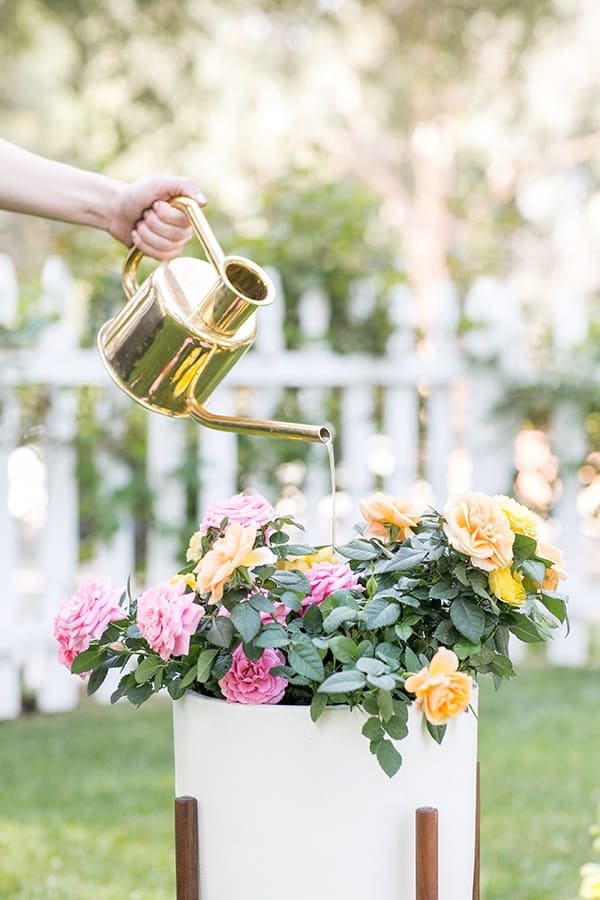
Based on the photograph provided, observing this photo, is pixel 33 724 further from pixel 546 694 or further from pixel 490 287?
pixel 490 287

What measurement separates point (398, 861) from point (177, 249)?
90 centimetres

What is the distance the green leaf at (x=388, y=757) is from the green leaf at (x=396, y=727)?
0.04 feet

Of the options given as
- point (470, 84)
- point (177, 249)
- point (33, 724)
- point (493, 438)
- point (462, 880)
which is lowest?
point (33, 724)

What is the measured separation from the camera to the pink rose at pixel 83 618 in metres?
1.34

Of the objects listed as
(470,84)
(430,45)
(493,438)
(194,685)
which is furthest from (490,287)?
(470,84)

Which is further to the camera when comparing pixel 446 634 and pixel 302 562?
pixel 302 562

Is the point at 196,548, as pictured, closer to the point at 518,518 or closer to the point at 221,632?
the point at 221,632

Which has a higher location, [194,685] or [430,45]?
[430,45]

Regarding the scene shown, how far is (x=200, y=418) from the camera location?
1557 millimetres

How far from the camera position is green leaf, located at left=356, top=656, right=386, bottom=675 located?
47.7 inches

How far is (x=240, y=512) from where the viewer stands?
138cm

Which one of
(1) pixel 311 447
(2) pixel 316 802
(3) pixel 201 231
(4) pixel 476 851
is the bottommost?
(4) pixel 476 851

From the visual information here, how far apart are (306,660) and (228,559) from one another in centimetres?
14

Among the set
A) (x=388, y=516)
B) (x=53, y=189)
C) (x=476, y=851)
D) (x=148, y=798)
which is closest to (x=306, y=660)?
(x=388, y=516)
